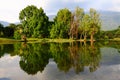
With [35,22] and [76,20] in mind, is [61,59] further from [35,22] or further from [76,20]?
[35,22]

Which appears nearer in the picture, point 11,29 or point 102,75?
point 102,75

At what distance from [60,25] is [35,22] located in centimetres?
1194

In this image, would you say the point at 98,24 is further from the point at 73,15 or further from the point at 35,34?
the point at 35,34

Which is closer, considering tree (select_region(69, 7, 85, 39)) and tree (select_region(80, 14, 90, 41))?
tree (select_region(80, 14, 90, 41))

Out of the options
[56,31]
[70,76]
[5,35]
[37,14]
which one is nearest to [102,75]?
[70,76]

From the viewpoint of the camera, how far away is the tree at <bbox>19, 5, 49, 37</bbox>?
11398 cm

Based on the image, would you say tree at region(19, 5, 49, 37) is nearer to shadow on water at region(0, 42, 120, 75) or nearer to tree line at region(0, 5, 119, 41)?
tree line at region(0, 5, 119, 41)

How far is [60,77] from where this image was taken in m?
21.5

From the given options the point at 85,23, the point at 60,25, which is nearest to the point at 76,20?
the point at 85,23

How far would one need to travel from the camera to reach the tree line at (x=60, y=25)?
11020cm

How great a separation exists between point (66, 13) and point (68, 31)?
13.0 metres

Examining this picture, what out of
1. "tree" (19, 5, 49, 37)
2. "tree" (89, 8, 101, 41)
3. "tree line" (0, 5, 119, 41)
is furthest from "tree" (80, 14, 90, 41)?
"tree" (19, 5, 49, 37)

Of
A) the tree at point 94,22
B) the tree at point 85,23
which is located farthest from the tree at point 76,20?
the tree at point 94,22

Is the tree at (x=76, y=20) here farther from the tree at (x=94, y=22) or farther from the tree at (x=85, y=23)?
the tree at (x=94, y=22)
